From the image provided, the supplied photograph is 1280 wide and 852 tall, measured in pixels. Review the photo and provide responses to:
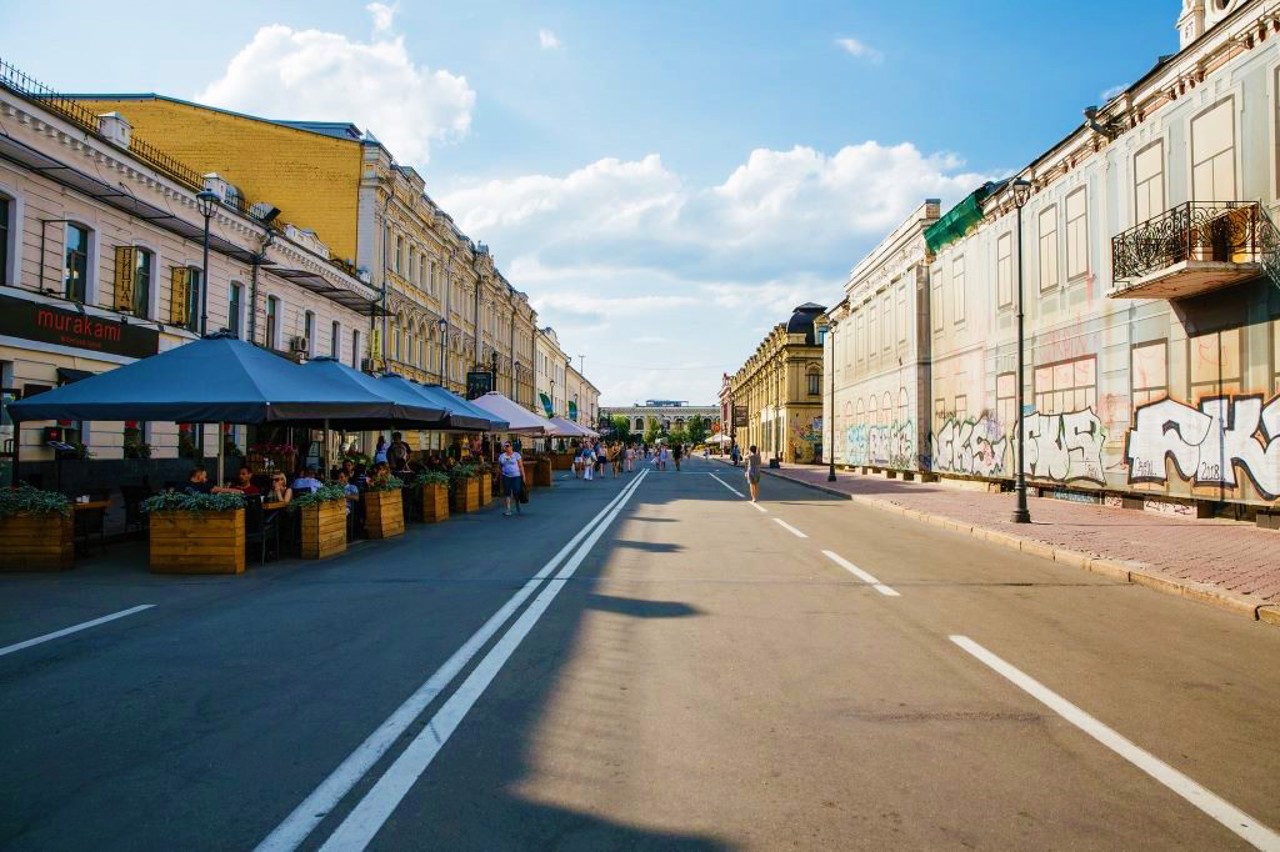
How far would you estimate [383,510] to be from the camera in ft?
49.1

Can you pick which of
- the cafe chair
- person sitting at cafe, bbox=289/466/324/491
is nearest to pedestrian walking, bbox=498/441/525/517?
person sitting at cafe, bbox=289/466/324/491

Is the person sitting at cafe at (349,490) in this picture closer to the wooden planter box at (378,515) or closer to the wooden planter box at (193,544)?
the wooden planter box at (378,515)

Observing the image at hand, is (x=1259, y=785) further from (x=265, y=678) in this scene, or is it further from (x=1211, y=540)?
(x=1211, y=540)

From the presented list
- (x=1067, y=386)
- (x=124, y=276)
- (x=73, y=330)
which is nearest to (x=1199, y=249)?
(x=1067, y=386)

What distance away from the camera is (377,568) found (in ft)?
36.8

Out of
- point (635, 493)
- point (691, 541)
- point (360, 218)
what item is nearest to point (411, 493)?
point (691, 541)

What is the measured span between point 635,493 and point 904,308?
16281mm

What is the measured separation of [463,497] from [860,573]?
13142 mm

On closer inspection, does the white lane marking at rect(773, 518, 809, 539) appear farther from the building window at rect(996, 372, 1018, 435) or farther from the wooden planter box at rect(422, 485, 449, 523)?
the building window at rect(996, 372, 1018, 435)

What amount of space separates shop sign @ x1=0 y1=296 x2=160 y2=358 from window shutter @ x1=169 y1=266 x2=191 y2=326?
1.09 m

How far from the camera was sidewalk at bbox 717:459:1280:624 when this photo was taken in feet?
29.7

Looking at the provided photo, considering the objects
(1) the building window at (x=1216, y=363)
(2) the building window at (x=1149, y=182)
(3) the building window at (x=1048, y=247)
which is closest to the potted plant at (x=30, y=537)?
(1) the building window at (x=1216, y=363)

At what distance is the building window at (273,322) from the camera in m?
27.7

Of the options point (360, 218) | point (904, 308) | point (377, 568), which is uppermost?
point (360, 218)
